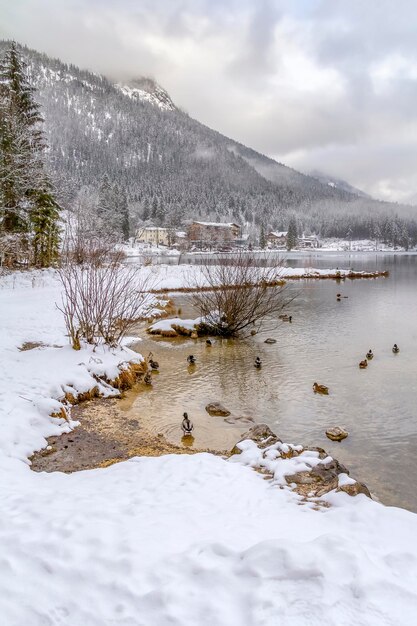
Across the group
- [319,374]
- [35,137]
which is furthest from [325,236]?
[319,374]

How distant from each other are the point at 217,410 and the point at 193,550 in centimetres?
575

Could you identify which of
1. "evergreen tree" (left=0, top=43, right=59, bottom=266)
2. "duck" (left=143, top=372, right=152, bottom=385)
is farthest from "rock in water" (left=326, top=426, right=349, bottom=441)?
"evergreen tree" (left=0, top=43, right=59, bottom=266)

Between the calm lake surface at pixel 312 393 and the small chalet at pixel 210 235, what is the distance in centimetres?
9119

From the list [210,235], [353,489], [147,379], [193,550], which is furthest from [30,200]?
[210,235]

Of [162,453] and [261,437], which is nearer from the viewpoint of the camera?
[162,453]

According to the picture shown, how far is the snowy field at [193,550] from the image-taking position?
2.50 metres

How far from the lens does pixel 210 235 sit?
377 ft

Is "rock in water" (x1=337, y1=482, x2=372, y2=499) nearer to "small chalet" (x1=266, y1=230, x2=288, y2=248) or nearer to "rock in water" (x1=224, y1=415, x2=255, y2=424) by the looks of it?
"rock in water" (x1=224, y1=415, x2=255, y2=424)

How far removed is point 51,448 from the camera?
638 cm

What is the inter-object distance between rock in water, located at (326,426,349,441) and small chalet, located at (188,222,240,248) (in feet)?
325

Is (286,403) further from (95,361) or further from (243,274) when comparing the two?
(243,274)

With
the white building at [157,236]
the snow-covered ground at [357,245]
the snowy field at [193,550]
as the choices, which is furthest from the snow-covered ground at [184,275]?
the snow-covered ground at [357,245]

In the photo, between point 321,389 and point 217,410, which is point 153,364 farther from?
point 321,389

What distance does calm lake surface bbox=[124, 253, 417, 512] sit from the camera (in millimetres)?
7070
